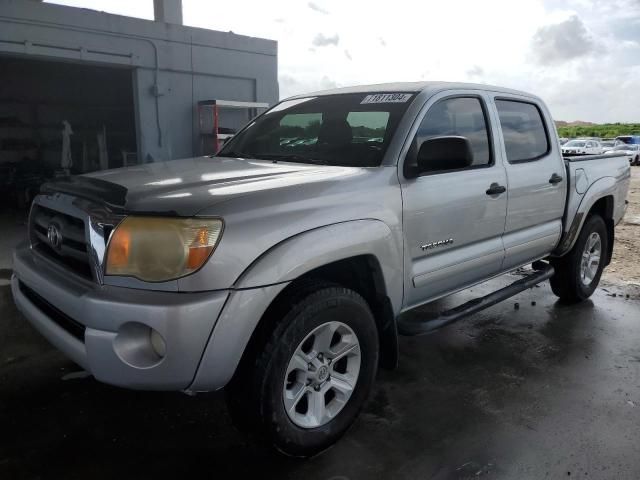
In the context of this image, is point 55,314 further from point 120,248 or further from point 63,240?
point 120,248

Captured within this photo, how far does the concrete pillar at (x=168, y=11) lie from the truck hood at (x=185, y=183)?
8.58 m

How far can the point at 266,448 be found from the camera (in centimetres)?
253

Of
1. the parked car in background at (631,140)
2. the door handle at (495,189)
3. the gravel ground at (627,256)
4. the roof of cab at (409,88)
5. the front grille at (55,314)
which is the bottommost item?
the gravel ground at (627,256)

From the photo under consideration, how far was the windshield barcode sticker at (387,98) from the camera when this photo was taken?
3.35 meters

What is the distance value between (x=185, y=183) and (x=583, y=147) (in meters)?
28.8

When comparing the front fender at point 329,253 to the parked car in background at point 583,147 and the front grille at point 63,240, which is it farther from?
the parked car in background at point 583,147

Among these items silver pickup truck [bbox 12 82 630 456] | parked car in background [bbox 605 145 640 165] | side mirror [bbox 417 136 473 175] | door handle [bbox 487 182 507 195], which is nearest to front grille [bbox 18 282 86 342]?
silver pickup truck [bbox 12 82 630 456]

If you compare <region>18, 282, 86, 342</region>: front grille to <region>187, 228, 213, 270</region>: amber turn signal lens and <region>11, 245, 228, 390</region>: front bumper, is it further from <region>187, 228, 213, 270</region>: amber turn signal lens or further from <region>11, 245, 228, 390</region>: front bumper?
<region>187, 228, 213, 270</region>: amber turn signal lens

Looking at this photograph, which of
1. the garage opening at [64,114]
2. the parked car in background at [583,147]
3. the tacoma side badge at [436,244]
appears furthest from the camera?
the parked car in background at [583,147]

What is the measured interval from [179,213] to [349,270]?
1029 mm

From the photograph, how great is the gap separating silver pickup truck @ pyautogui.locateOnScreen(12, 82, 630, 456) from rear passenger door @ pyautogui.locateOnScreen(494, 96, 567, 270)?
23mm

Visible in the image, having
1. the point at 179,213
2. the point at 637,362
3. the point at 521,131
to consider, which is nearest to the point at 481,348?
the point at 637,362

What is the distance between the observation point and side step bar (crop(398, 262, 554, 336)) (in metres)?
3.15

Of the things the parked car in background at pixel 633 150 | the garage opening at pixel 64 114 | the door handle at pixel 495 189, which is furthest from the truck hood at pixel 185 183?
the parked car in background at pixel 633 150
